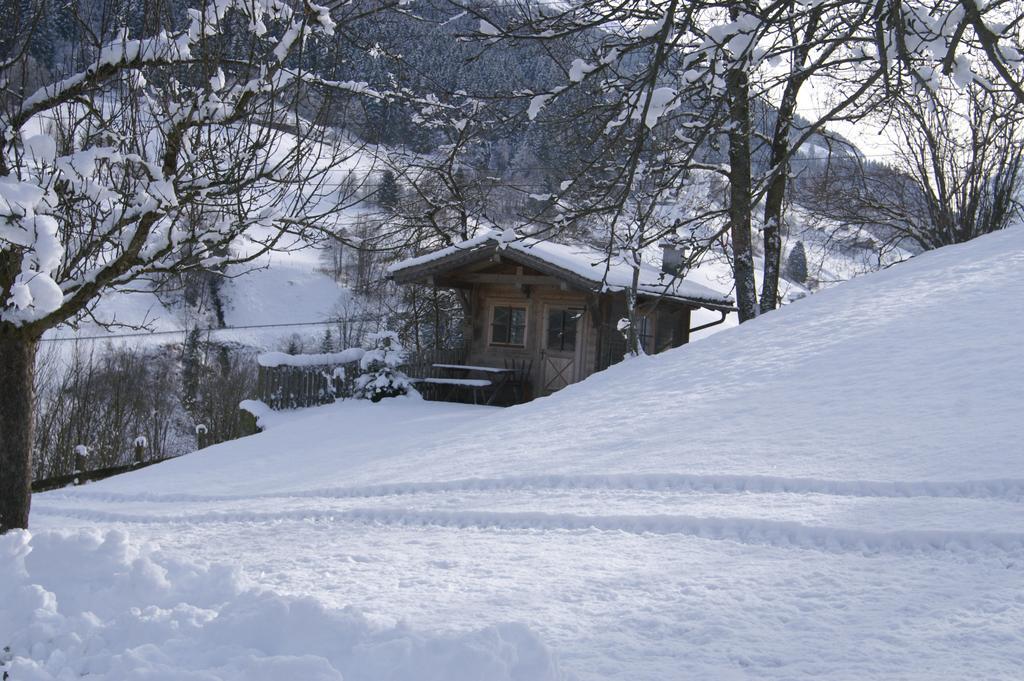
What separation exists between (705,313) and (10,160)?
27.5 m

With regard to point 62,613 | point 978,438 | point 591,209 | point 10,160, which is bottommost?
point 62,613

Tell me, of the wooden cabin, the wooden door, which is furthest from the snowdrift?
the wooden door

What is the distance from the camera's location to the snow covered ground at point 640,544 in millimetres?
3469

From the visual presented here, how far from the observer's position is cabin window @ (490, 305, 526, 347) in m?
21.2

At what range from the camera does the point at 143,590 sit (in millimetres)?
4316

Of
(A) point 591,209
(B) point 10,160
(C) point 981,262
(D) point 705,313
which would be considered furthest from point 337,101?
(D) point 705,313

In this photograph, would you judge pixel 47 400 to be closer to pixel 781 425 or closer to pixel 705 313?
pixel 705 313

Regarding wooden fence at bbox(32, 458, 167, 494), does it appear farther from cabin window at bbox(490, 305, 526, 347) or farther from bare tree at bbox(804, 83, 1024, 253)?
bare tree at bbox(804, 83, 1024, 253)

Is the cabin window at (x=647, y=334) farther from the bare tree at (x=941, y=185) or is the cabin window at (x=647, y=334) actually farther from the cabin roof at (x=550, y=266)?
the bare tree at (x=941, y=185)

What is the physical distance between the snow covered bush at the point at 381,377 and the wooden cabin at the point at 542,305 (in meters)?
2.11

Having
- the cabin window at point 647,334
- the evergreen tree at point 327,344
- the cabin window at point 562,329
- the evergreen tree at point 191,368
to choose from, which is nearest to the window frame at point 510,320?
the cabin window at point 562,329

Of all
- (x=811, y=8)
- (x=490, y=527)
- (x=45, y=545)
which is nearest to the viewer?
(x=811, y=8)

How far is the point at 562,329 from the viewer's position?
20.6m

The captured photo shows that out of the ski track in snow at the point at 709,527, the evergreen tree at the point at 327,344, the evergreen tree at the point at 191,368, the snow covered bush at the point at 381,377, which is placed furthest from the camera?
the evergreen tree at the point at 191,368
